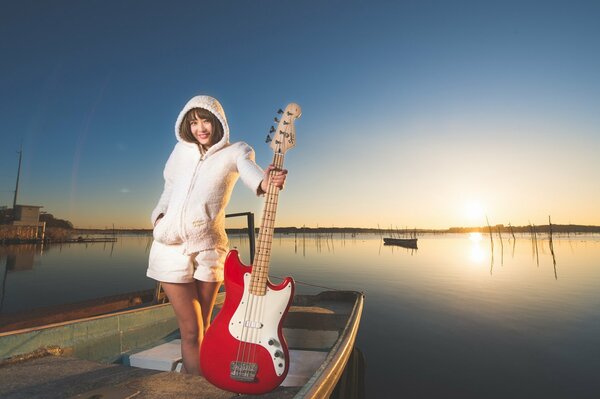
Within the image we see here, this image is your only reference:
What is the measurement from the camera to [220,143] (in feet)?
8.38

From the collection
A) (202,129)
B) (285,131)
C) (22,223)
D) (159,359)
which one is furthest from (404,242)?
(202,129)

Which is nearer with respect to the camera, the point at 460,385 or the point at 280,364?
the point at 280,364

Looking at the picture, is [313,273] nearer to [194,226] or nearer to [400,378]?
[400,378]

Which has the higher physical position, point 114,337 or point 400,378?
point 114,337

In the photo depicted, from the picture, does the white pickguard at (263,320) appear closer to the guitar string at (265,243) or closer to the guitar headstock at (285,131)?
the guitar string at (265,243)

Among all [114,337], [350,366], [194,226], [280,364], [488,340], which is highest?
[194,226]

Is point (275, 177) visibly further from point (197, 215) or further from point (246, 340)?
point (246, 340)

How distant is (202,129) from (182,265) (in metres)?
→ 1.09

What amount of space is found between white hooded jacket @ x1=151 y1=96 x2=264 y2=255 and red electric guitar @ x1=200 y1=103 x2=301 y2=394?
23 cm

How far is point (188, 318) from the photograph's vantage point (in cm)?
243

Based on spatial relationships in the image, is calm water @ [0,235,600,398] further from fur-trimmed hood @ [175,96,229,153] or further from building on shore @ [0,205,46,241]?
building on shore @ [0,205,46,241]

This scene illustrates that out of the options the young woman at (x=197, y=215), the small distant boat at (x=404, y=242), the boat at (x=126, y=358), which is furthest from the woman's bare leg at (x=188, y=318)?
the small distant boat at (x=404, y=242)

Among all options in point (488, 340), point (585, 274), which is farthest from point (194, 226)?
point (585, 274)

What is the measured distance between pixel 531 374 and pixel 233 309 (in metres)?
9.26
